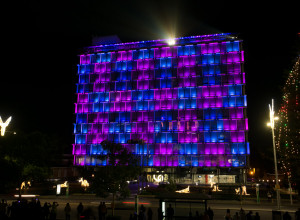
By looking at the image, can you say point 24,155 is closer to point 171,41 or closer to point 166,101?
point 166,101

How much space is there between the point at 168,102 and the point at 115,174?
61.5 meters

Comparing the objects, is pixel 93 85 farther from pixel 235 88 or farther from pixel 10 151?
pixel 10 151

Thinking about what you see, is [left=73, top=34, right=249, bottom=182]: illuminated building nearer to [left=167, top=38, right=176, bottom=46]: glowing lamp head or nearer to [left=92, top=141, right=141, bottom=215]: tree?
[left=167, top=38, right=176, bottom=46]: glowing lamp head

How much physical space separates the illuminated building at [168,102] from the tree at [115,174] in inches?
1962

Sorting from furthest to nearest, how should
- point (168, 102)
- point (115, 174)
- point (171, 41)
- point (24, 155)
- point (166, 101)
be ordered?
point (171, 41), point (166, 101), point (168, 102), point (24, 155), point (115, 174)

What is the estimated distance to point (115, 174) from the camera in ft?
93.2

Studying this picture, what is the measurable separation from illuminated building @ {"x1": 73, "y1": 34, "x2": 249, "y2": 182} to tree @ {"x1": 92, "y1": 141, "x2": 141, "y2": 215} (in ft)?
163

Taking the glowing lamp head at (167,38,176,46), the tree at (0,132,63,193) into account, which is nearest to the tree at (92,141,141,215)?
the tree at (0,132,63,193)

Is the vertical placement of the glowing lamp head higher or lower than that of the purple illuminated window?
higher

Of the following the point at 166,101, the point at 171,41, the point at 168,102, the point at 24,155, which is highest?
the point at 171,41

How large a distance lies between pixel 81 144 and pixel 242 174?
48789mm

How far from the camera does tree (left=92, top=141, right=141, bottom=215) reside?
28.0 m

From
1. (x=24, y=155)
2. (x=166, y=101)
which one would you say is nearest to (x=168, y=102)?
(x=166, y=101)

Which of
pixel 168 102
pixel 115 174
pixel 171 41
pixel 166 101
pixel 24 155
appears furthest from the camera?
pixel 171 41
